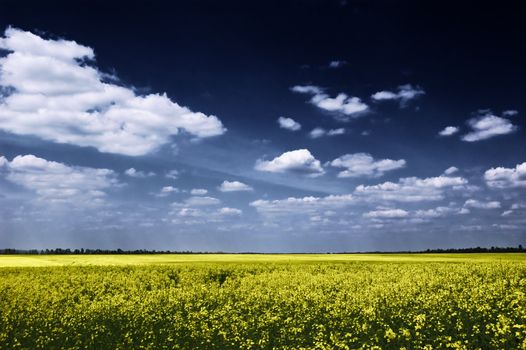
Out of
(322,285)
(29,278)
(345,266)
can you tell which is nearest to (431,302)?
(322,285)

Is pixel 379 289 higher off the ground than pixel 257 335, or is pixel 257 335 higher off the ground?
pixel 379 289

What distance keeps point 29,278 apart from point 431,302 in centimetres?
2629

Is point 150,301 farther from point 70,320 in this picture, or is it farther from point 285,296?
point 285,296

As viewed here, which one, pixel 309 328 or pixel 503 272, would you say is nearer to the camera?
pixel 309 328

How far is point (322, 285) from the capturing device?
26484mm

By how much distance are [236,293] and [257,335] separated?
268 inches

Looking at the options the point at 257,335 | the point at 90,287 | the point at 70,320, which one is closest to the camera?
the point at 257,335

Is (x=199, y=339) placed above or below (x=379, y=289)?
below

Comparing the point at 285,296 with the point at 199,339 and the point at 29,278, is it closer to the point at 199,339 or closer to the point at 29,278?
the point at 199,339

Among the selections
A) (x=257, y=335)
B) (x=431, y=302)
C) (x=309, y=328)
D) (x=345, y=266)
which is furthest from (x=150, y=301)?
(x=345, y=266)

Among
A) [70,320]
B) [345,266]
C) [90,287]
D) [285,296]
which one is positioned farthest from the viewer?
[345,266]

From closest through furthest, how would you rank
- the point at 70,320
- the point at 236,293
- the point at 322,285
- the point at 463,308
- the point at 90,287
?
the point at 463,308 < the point at 70,320 < the point at 236,293 < the point at 322,285 < the point at 90,287

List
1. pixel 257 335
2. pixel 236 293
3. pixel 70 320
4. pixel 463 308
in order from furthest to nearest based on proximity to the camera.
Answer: pixel 236 293 < pixel 70 320 < pixel 463 308 < pixel 257 335

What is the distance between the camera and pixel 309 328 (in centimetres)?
1806
